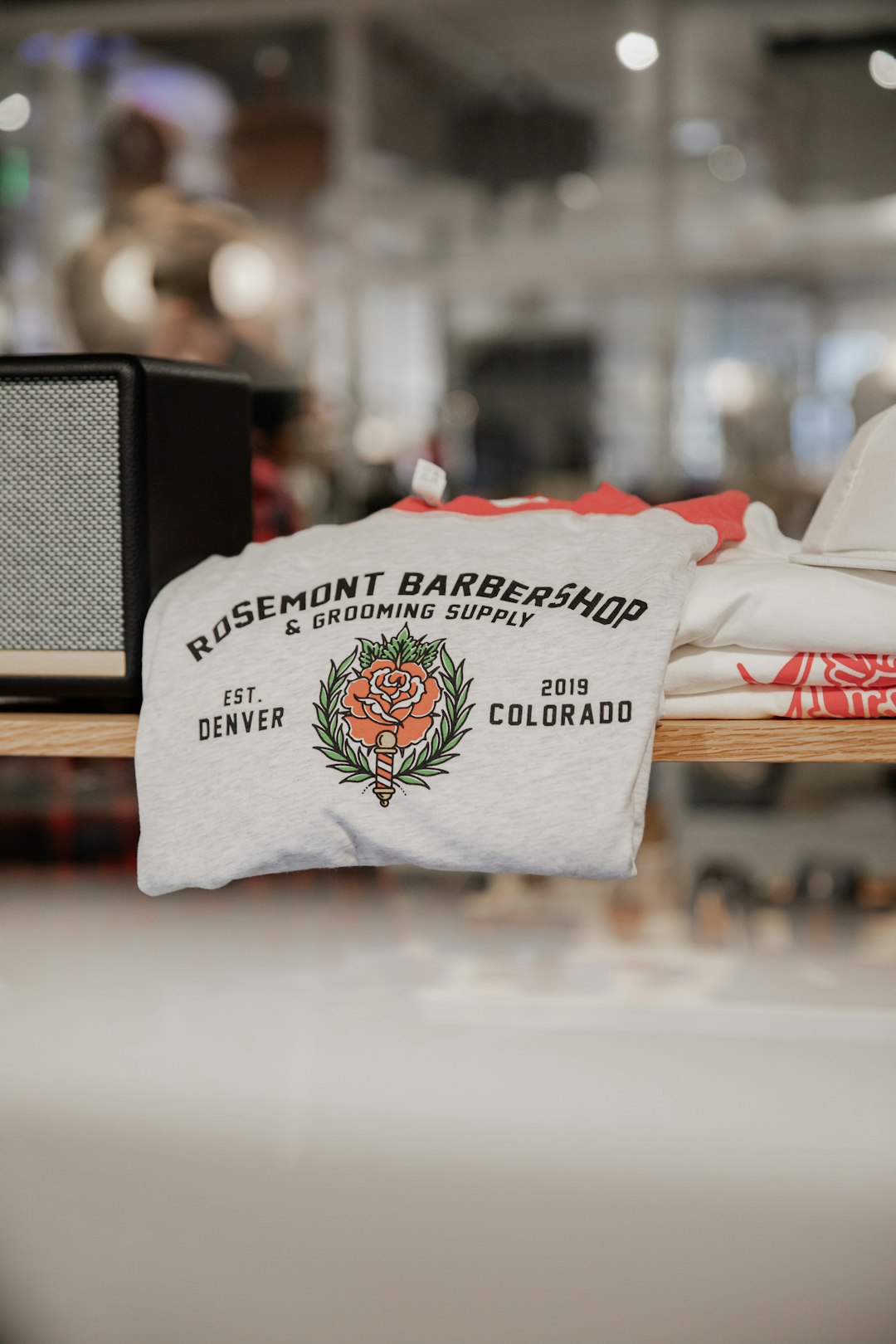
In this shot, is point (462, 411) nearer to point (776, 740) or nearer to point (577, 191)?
point (577, 191)

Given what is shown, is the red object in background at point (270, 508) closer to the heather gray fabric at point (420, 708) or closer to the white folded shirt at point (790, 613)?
the heather gray fabric at point (420, 708)

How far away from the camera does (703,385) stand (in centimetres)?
393

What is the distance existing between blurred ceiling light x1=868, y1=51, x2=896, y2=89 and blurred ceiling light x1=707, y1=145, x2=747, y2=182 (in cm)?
41

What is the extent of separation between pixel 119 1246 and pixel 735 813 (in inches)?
86.2

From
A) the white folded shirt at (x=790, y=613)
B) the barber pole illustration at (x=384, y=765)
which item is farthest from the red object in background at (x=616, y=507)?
the barber pole illustration at (x=384, y=765)

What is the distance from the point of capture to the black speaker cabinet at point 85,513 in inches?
37.2

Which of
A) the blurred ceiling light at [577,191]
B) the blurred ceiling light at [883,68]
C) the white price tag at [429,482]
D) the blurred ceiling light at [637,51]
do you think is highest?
the blurred ceiling light at [637,51]

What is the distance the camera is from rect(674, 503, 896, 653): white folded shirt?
0.85 meters

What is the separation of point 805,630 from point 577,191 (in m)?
3.45

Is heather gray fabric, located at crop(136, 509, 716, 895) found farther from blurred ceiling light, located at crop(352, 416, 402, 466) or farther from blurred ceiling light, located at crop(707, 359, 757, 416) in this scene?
blurred ceiling light, located at crop(352, 416, 402, 466)

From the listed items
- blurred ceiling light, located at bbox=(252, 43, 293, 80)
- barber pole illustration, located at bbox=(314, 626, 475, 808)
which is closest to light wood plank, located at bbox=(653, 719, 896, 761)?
barber pole illustration, located at bbox=(314, 626, 475, 808)

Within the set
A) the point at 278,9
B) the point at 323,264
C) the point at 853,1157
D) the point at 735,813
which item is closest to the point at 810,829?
the point at 735,813

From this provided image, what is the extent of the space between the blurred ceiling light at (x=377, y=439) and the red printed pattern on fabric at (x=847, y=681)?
335cm

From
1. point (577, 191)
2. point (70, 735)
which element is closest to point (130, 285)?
point (577, 191)
